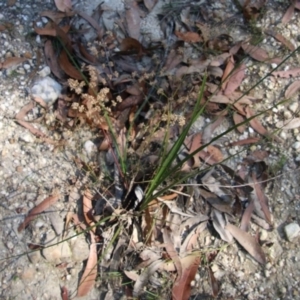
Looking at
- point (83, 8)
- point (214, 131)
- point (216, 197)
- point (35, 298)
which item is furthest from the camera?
point (83, 8)

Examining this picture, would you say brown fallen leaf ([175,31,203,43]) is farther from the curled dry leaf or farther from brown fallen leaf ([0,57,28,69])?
brown fallen leaf ([0,57,28,69])

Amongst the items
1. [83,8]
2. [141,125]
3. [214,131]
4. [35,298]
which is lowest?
[35,298]

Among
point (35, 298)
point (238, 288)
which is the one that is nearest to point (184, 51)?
point (238, 288)

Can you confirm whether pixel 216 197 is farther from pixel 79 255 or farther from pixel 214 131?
pixel 79 255

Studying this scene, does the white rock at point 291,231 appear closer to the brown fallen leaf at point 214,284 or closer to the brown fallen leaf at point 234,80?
the brown fallen leaf at point 214,284

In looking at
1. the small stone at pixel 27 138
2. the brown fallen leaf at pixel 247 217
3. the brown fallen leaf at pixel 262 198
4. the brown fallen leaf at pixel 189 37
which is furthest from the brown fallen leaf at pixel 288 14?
the small stone at pixel 27 138

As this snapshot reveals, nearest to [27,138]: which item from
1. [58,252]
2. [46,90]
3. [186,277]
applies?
[46,90]
